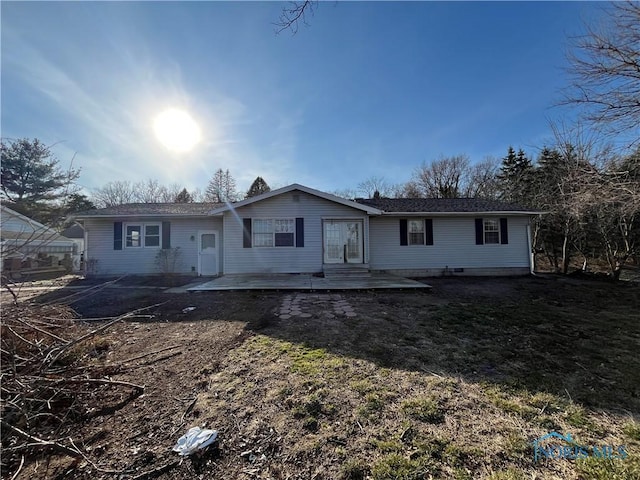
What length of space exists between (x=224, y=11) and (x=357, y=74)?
15.3 ft

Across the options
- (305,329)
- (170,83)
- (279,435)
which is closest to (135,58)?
(170,83)

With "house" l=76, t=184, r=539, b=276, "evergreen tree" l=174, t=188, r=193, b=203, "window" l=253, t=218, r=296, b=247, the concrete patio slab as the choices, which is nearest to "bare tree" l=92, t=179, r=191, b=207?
"evergreen tree" l=174, t=188, r=193, b=203

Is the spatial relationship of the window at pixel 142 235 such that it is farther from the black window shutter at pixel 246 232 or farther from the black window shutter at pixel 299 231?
the black window shutter at pixel 299 231

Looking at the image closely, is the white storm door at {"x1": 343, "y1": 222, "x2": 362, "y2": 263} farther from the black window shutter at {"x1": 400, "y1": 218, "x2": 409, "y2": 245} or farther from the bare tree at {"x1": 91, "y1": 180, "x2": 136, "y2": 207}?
the bare tree at {"x1": 91, "y1": 180, "x2": 136, "y2": 207}

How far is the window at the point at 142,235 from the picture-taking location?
1199cm

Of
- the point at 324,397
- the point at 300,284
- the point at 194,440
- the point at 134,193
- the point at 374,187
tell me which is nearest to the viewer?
the point at 194,440

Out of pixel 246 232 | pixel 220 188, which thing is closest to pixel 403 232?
pixel 246 232

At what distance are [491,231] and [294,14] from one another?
12087 millimetres

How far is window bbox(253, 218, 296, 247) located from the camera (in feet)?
36.9

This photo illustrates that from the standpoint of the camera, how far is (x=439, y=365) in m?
3.55

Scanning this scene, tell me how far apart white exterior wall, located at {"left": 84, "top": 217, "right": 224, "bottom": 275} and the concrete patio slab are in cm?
273

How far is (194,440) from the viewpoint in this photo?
2180 millimetres

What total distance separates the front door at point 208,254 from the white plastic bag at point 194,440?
34.2ft

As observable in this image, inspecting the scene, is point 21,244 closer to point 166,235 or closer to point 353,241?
point 353,241
